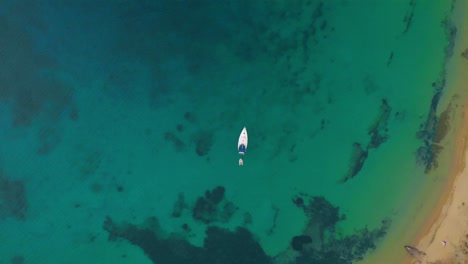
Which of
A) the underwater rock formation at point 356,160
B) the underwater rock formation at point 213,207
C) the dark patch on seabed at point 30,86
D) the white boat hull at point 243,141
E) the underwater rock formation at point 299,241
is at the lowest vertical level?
the underwater rock formation at point 299,241

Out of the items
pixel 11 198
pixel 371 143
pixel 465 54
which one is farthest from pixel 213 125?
pixel 465 54

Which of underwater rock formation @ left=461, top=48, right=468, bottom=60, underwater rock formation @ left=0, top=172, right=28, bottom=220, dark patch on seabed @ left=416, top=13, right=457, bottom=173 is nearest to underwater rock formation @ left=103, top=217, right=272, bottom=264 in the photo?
underwater rock formation @ left=0, top=172, right=28, bottom=220

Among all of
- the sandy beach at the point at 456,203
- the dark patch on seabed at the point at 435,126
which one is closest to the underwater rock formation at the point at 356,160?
the dark patch on seabed at the point at 435,126

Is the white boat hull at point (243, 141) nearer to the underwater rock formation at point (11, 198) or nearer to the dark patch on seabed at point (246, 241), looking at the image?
the dark patch on seabed at point (246, 241)

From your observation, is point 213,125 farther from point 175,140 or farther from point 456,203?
point 456,203

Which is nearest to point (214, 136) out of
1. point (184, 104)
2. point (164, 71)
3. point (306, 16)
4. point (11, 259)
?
point (184, 104)

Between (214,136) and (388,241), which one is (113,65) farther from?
(388,241)

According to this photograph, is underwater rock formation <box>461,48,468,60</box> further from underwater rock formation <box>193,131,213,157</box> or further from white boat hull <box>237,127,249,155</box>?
underwater rock formation <box>193,131,213,157</box>
